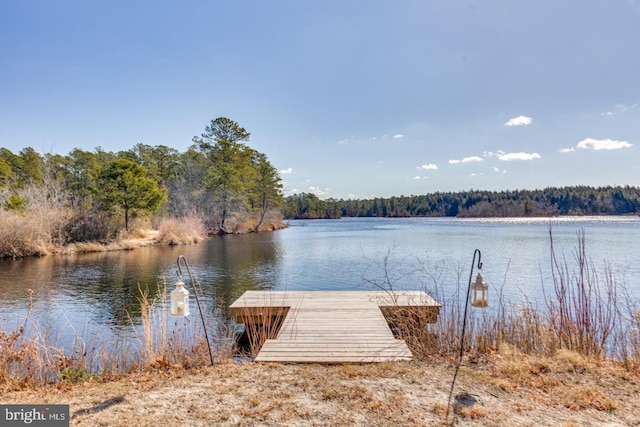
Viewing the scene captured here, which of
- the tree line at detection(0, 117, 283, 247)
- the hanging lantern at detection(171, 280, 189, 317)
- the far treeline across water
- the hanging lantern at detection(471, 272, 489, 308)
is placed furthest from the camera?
the tree line at detection(0, 117, 283, 247)

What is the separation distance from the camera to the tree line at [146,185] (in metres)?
22.0

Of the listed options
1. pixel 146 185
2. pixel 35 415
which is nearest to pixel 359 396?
pixel 35 415

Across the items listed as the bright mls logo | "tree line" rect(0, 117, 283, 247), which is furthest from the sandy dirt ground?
"tree line" rect(0, 117, 283, 247)

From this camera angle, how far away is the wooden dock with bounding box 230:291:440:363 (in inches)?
177

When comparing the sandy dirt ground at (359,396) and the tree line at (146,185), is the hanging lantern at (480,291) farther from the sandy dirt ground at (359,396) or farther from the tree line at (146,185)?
the tree line at (146,185)

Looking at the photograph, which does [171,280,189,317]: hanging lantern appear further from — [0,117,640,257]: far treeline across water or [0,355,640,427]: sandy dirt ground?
[0,117,640,257]: far treeline across water

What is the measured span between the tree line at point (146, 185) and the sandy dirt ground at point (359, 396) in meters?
20.1

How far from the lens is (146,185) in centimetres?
2448

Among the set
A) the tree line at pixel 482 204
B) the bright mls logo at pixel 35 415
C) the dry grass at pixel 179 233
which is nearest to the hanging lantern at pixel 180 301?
the bright mls logo at pixel 35 415

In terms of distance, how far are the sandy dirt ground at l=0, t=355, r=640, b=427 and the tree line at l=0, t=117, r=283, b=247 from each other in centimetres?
2011

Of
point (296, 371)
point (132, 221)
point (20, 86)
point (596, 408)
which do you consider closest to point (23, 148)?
point (132, 221)

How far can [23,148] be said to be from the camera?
126 ft

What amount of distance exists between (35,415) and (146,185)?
933 inches

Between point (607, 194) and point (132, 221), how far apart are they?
87.9 m
